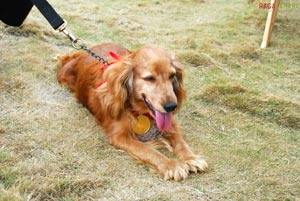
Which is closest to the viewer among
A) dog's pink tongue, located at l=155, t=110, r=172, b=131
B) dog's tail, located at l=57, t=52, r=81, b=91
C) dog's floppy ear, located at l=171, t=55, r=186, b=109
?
dog's pink tongue, located at l=155, t=110, r=172, b=131

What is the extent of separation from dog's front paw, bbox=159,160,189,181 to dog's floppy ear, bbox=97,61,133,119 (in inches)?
23.3

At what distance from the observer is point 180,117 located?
3.85 meters

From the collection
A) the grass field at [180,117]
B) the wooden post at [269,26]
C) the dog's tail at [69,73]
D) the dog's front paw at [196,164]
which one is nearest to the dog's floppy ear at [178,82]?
the grass field at [180,117]

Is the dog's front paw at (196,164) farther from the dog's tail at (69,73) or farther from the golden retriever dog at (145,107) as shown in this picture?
the dog's tail at (69,73)

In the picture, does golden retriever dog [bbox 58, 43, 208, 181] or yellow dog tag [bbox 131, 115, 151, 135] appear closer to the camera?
golden retriever dog [bbox 58, 43, 208, 181]

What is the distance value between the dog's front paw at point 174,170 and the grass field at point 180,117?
1.7 inches

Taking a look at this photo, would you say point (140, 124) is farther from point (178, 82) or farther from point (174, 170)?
point (174, 170)

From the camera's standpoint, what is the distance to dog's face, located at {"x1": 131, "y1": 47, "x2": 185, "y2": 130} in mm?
3014

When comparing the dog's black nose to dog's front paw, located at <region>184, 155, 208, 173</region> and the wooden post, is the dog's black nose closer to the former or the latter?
dog's front paw, located at <region>184, 155, 208, 173</region>

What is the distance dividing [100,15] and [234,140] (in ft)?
12.9

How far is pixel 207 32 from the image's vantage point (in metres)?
6.33

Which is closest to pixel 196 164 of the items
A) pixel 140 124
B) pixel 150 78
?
pixel 140 124

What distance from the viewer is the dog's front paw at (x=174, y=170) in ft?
9.55

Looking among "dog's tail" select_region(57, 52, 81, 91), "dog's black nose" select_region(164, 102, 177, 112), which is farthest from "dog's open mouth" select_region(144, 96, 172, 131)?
"dog's tail" select_region(57, 52, 81, 91)
